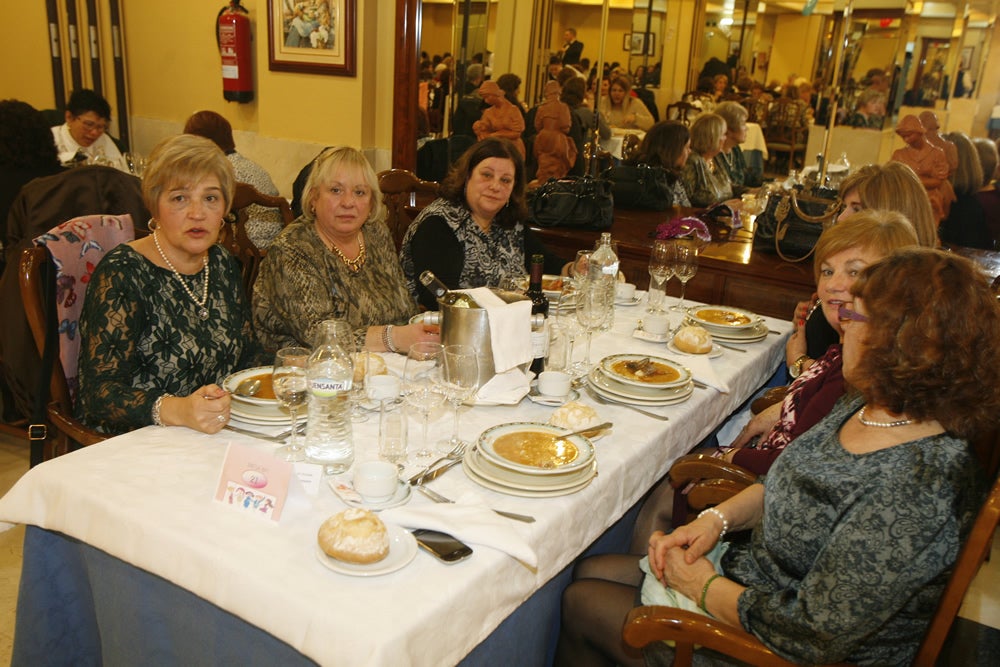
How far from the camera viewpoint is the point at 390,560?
110cm

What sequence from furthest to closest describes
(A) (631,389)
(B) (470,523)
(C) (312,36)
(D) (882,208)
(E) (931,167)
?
(C) (312,36), (E) (931,167), (D) (882,208), (A) (631,389), (B) (470,523)

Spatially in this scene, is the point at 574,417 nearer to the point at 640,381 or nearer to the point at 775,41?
the point at 640,381

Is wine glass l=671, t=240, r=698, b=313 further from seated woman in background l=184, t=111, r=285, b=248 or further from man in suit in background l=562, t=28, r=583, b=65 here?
man in suit in background l=562, t=28, r=583, b=65

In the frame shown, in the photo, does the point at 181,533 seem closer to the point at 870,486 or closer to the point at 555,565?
the point at 555,565

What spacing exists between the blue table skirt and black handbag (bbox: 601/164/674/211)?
10.5 feet

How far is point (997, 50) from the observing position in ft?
14.0

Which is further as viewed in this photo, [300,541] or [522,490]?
[522,490]

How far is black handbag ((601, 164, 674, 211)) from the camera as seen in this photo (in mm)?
4441

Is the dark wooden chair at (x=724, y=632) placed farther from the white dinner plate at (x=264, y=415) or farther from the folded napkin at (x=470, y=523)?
the white dinner plate at (x=264, y=415)

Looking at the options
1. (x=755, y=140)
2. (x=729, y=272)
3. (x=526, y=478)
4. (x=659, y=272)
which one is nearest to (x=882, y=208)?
(x=659, y=272)

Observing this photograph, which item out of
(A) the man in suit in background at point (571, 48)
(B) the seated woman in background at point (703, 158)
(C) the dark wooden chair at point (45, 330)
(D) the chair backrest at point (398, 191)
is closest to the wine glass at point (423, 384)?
(C) the dark wooden chair at point (45, 330)

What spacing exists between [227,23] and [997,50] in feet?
15.5

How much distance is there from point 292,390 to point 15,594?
1461 mm

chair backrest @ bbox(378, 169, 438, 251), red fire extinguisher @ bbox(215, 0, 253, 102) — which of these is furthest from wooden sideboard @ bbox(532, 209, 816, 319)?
red fire extinguisher @ bbox(215, 0, 253, 102)
